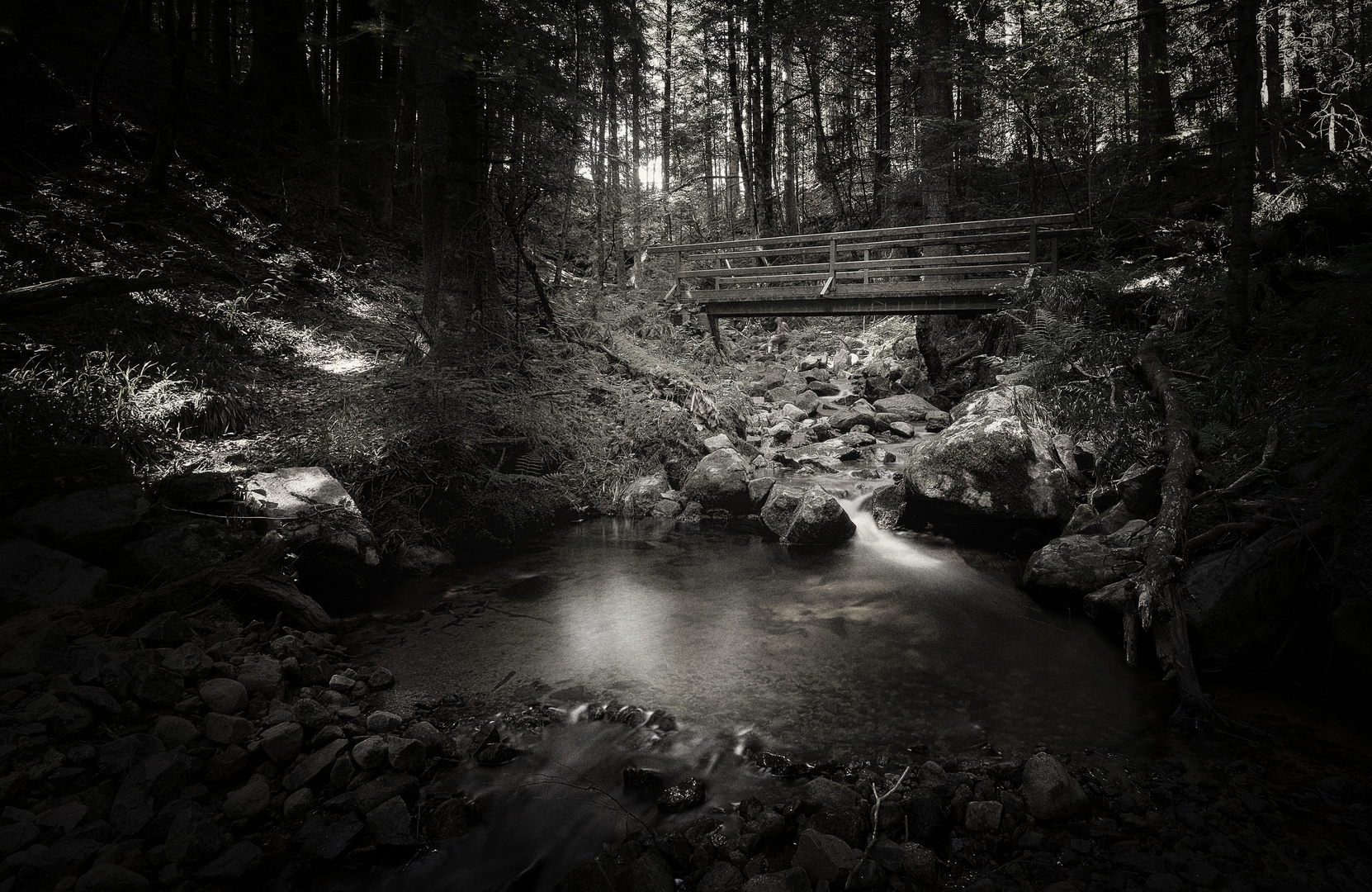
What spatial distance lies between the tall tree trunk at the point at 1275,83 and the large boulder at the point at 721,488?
8530 millimetres

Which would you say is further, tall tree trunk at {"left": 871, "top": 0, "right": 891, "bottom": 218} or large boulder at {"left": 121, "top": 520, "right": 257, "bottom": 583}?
tall tree trunk at {"left": 871, "top": 0, "right": 891, "bottom": 218}

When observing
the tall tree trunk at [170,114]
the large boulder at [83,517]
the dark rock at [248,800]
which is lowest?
the dark rock at [248,800]

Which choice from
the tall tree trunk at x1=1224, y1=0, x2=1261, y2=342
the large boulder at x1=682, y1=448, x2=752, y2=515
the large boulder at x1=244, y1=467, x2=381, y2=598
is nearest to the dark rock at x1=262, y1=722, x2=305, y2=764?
the large boulder at x1=244, y1=467, x2=381, y2=598

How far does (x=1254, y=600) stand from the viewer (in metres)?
4.37

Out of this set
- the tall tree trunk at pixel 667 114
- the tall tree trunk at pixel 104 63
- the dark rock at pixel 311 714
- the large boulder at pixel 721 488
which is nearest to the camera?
the dark rock at pixel 311 714

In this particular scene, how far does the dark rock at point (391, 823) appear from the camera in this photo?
116 inches

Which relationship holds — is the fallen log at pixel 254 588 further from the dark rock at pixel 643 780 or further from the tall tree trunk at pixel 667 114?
the tall tree trunk at pixel 667 114

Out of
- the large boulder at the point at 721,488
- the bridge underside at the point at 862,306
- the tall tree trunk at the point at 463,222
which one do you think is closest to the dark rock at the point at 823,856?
the large boulder at the point at 721,488

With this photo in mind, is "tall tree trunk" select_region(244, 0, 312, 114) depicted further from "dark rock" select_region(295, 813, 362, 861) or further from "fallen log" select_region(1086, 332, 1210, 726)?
"fallen log" select_region(1086, 332, 1210, 726)

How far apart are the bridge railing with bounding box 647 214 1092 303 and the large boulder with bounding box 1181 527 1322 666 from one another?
6.87 meters

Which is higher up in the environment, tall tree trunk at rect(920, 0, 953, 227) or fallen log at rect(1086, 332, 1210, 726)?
tall tree trunk at rect(920, 0, 953, 227)

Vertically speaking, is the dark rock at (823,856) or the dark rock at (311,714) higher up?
the dark rock at (311,714)

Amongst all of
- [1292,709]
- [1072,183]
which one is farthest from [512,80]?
[1072,183]

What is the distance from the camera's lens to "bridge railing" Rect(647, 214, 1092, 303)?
10.6m
